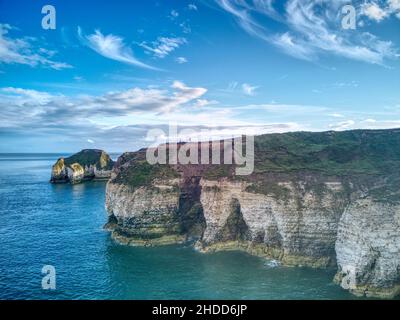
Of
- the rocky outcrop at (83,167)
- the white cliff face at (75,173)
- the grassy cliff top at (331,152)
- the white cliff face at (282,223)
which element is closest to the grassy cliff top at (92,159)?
the rocky outcrop at (83,167)

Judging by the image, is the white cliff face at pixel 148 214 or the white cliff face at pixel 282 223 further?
the white cliff face at pixel 148 214

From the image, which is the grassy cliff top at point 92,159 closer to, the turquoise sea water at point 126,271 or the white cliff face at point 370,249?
the turquoise sea water at point 126,271

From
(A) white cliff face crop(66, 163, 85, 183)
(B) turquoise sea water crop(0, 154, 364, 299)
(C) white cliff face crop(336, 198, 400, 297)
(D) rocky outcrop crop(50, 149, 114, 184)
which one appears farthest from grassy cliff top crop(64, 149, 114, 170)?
(C) white cliff face crop(336, 198, 400, 297)

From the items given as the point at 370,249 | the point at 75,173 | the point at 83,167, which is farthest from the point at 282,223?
the point at 83,167

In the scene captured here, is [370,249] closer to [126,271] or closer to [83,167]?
[126,271]

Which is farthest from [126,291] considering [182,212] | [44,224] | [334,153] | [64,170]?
[64,170]

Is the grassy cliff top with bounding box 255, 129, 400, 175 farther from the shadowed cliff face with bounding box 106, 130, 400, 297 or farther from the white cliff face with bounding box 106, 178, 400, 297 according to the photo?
the white cliff face with bounding box 106, 178, 400, 297

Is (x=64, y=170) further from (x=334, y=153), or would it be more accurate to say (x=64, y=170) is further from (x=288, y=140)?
(x=334, y=153)
